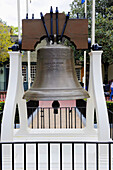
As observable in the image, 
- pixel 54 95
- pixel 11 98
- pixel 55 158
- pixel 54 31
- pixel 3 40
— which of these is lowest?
pixel 55 158

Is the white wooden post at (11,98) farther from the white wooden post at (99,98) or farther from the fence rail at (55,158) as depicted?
the white wooden post at (99,98)

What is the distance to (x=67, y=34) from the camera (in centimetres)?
425

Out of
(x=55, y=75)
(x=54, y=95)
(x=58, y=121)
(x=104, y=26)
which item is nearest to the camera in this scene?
(x=54, y=95)

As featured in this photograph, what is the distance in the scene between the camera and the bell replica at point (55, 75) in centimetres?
391

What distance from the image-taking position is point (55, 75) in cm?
409

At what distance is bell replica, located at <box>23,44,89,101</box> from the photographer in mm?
3910

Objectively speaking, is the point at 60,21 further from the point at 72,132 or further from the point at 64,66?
the point at 72,132

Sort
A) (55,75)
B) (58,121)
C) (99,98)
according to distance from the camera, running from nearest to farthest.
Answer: (55,75)
(99,98)
(58,121)

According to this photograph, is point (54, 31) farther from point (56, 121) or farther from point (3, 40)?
point (3, 40)

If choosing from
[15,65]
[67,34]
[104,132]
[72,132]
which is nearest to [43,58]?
[67,34]

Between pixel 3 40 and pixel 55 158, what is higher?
pixel 3 40

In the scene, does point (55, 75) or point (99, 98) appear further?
point (99, 98)

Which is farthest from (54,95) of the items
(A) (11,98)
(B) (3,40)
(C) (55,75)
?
(B) (3,40)

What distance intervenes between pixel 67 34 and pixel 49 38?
1.16 feet
